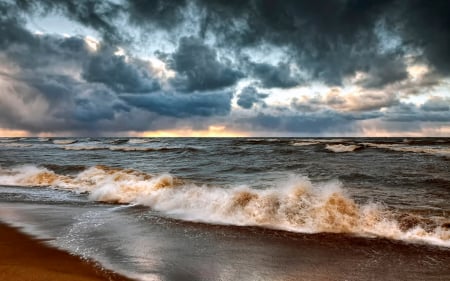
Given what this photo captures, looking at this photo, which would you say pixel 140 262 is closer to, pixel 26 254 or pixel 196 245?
pixel 196 245

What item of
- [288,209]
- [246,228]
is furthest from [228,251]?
[288,209]

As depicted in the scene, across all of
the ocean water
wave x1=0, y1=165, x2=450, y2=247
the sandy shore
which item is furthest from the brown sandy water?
wave x1=0, y1=165, x2=450, y2=247

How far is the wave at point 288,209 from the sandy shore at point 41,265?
336 centimetres

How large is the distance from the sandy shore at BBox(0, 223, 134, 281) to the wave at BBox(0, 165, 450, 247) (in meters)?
3.36

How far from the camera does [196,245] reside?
6.04m

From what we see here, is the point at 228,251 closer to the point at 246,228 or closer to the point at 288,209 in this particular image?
the point at 246,228

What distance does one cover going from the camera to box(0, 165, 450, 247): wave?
7082 millimetres

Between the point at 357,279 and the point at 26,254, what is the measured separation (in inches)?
195

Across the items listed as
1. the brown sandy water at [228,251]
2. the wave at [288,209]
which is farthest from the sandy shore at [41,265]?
the wave at [288,209]

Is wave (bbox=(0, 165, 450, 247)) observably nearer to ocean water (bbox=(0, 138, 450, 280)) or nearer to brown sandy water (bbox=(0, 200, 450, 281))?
ocean water (bbox=(0, 138, 450, 280))

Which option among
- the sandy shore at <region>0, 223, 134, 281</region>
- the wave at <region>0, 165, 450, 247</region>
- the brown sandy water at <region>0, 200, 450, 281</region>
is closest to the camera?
the sandy shore at <region>0, 223, 134, 281</region>

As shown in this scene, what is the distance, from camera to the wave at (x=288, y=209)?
7.08 metres

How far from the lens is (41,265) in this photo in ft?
15.9

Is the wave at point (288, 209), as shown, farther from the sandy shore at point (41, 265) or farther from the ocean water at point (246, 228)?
the sandy shore at point (41, 265)
